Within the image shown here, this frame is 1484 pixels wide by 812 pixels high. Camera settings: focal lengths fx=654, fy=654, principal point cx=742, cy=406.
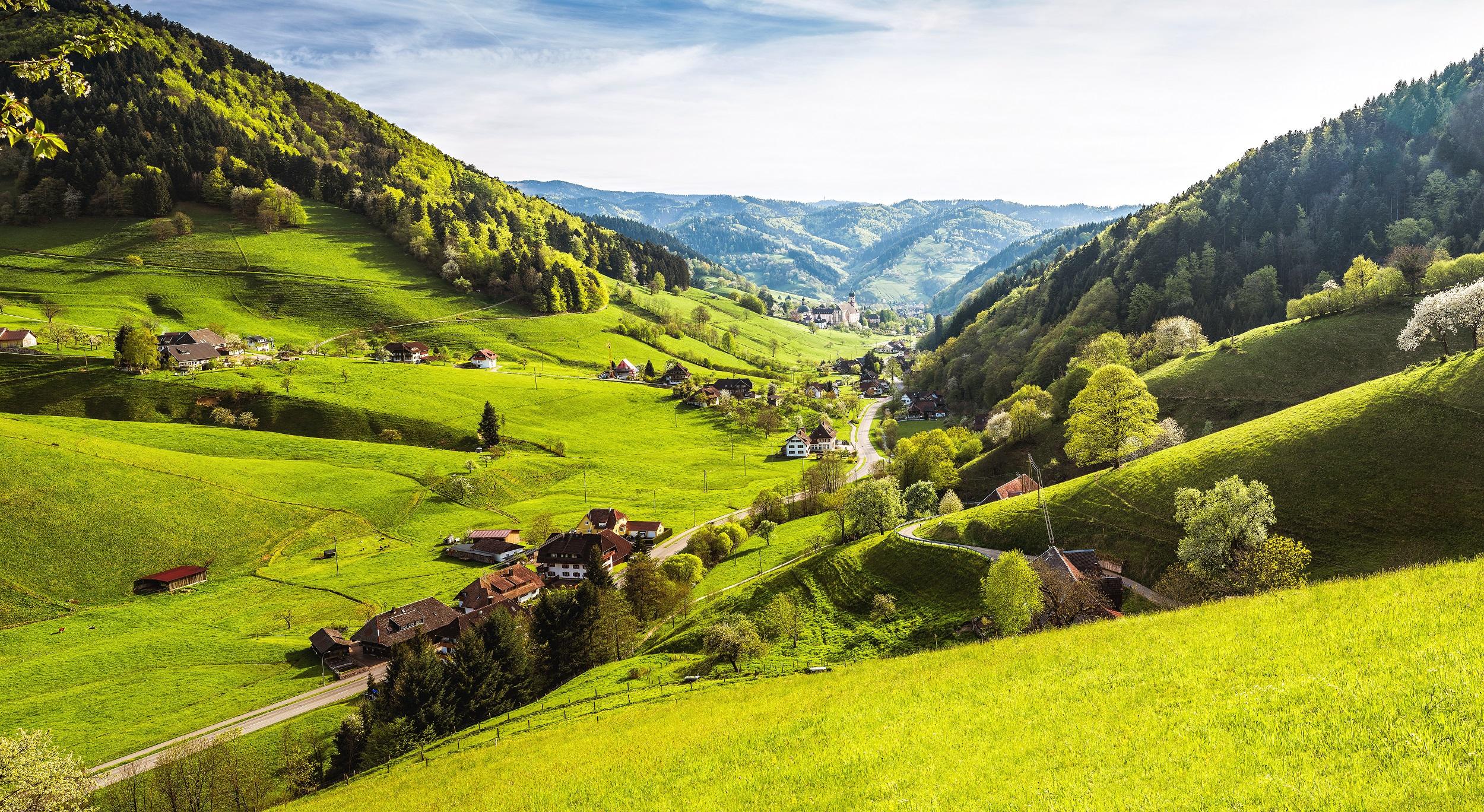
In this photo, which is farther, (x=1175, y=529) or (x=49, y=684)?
(x=49, y=684)

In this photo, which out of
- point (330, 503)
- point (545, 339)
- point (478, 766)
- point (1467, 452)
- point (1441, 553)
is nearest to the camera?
point (478, 766)

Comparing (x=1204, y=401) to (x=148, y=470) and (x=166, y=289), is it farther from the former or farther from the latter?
(x=166, y=289)

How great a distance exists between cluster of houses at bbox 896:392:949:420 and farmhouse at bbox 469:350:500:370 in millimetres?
108069

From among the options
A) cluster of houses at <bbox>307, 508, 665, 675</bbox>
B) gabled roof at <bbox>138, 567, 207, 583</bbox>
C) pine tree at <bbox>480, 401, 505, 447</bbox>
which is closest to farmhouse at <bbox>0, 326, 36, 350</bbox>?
pine tree at <bbox>480, 401, 505, 447</bbox>

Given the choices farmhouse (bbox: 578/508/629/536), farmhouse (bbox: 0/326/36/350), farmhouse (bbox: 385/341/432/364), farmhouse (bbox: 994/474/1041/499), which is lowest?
farmhouse (bbox: 578/508/629/536)

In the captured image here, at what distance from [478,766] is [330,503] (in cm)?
7656

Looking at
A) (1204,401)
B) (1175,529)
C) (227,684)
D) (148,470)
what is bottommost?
(227,684)

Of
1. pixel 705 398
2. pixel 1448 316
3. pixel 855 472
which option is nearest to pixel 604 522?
pixel 855 472

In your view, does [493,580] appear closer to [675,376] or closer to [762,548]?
[762,548]

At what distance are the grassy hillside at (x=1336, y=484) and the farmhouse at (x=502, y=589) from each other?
4832 centimetres

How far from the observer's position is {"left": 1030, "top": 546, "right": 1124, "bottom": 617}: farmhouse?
46469mm

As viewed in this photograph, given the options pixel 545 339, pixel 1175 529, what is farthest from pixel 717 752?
pixel 545 339

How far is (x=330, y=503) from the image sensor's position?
3713 inches

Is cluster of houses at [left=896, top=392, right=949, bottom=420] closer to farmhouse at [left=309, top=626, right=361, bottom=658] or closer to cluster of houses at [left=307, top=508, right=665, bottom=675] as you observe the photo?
cluster of houses at [left=307, top=508, right=665, bottom=675]
